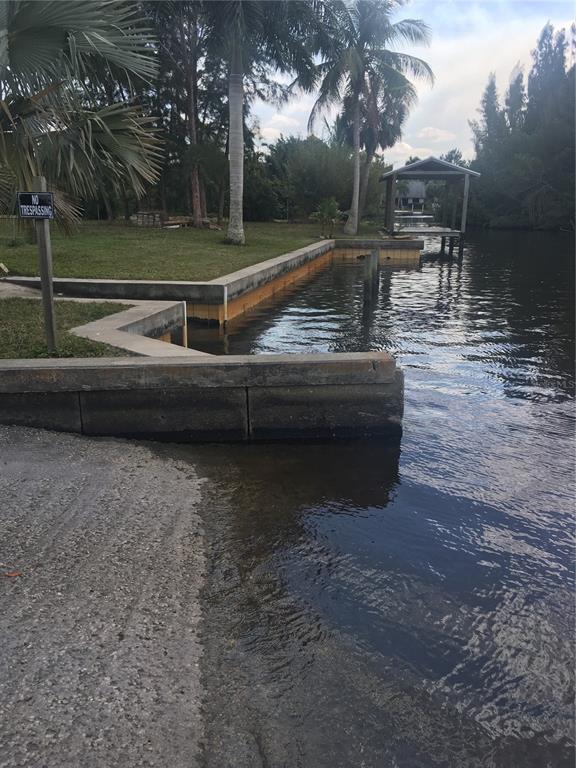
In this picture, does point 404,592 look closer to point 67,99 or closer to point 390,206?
point 67,99

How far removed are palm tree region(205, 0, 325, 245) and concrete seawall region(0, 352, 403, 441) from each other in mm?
16363

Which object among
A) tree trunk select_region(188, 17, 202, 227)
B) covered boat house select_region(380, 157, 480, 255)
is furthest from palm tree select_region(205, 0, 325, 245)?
covered boat house select_region(380, 157, 480, 255)

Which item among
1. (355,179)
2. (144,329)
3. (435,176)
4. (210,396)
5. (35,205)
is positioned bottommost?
(210,396)

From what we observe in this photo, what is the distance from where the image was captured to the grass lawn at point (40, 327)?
6.28 metres

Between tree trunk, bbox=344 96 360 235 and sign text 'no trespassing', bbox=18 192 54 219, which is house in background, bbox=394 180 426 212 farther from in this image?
sign text 'no trespassing', bbox=18 192 54 219

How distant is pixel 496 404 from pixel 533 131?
57.3 m

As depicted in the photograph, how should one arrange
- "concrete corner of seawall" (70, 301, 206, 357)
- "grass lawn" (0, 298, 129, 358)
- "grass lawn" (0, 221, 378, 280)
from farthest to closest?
1. "grass lawn" (0, 221, 378, 280)
2. "concrete corner of seawall" (70, 301, 206, 357)
3. "grass lawn" (0, 298, 129, 358)

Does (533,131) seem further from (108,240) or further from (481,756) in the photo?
(481,756)

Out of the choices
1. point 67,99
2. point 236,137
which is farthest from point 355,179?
point 67,99

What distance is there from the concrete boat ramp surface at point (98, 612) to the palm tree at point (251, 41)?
1751cm

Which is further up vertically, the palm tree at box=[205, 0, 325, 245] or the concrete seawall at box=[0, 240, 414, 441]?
the palm tree at box=[205, 0, 325, 245]

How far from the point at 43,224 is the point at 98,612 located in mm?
4096

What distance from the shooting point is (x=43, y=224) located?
5922 millimetres

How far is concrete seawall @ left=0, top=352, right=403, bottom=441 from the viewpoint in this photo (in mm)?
5527
